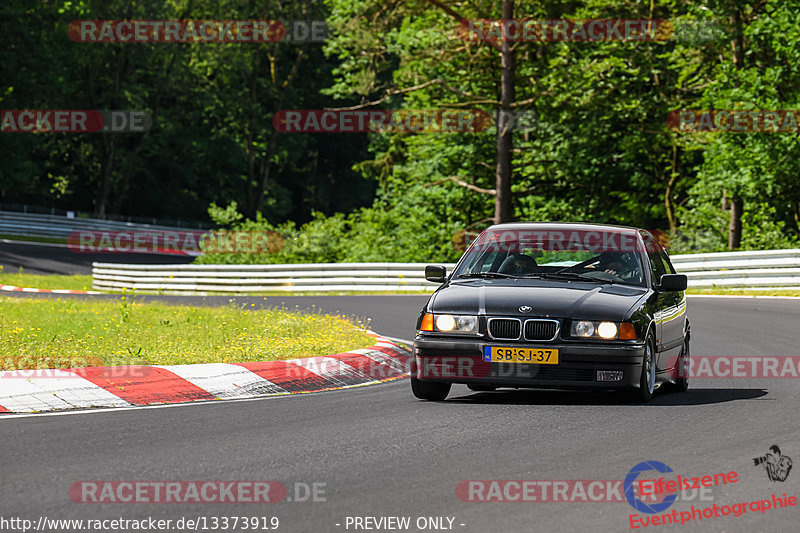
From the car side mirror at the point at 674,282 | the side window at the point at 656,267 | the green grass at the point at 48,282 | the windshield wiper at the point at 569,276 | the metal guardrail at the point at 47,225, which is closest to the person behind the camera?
the windshield wiper at the point at 569,276

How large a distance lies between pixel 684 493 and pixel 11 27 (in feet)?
198

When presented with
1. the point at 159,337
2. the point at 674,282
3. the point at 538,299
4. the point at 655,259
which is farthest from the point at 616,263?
the point at 159,337

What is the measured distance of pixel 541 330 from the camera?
9.27 m

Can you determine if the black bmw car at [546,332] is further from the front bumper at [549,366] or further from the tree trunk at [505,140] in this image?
the tree trunk at [505,140]

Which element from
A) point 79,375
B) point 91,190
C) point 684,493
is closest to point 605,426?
point 684,493

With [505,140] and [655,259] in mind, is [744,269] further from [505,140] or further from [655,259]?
[655,259]

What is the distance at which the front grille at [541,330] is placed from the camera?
9258 millimetres

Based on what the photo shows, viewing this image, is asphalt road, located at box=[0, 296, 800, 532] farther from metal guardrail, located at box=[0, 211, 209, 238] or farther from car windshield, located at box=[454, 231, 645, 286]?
metal guardrail, located at box=[0, 211, 209, 238]

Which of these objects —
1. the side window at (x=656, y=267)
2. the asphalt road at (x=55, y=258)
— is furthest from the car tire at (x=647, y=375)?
the asphalt road at (x=55, y=258)

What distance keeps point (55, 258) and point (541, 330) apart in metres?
39.2

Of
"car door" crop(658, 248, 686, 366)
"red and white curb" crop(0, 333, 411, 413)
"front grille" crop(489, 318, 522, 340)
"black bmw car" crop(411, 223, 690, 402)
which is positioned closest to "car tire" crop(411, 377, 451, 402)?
"black bmw car" crop(411, 223, 690, 402)

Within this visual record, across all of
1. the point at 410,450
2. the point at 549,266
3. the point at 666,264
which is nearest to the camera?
the point at 410,450

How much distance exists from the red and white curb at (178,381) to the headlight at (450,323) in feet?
5.95

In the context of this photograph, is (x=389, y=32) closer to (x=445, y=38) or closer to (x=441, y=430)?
(x=445, y=38)
